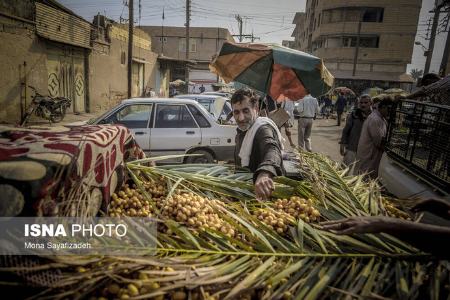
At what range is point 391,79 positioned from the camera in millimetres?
37094

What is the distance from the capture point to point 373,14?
3928 cm

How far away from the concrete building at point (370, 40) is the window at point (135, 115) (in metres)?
35.0

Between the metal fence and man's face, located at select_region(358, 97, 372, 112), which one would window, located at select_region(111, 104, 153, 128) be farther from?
the metal fence

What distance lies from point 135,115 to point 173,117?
901 mm

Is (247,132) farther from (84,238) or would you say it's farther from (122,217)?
(84,238)

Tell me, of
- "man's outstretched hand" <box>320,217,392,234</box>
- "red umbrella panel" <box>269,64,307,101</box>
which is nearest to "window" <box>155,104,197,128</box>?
"red umbrella panel" <box>269,64,307,101</box>

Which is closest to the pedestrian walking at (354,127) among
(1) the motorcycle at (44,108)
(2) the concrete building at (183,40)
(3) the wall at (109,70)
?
(1) the motorcycle at (44,108)

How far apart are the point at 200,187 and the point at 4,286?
1.36m

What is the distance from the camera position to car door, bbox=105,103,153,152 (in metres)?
6.55

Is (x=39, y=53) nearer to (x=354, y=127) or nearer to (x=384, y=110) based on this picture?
(x=354, y=127)

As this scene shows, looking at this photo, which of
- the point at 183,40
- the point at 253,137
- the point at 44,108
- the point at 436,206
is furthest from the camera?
the point at 183,40

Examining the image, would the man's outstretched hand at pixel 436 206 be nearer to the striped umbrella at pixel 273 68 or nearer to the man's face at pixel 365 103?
the striped umbrella at pixel 273 68

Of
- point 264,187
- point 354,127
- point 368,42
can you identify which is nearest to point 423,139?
point 264,187

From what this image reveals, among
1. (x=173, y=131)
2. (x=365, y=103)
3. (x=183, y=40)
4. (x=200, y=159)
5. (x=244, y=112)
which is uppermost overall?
(x=183, y=40)
